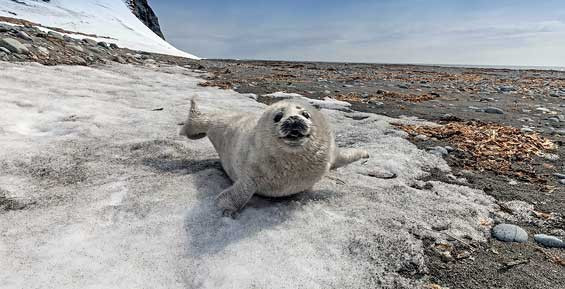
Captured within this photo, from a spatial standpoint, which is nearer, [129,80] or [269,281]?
[269,281]

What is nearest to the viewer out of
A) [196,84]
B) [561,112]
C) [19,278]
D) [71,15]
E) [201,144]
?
[19,278]

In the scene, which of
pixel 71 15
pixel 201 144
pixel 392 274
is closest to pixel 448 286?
pixel 392 274

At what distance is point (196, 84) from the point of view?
927 centimetres

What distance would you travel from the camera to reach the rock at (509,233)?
8.24 feet

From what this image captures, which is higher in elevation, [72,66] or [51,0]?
[51,0]

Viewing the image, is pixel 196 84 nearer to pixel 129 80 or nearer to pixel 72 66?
pixel 129 80

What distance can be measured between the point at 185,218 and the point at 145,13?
61.8 m

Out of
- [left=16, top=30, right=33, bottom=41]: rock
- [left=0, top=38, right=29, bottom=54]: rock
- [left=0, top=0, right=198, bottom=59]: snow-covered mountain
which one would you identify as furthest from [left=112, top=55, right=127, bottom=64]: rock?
[left=0, top=0, right=198, bottom=59]: snow-covered mountain

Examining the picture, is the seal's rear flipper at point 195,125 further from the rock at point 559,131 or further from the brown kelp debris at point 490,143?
the rock at point 559,131

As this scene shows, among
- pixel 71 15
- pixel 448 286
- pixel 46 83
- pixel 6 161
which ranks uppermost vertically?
pixel 71 15

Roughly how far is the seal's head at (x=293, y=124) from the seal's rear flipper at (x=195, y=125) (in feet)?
4.80

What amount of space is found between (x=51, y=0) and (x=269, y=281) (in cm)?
3987

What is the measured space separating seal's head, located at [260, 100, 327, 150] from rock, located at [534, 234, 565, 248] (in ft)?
5.32

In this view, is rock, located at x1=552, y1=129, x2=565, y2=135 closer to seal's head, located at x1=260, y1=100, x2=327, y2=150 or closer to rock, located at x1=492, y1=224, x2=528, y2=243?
rock, located at x1=492, y1=224, x2=528, y2=243
